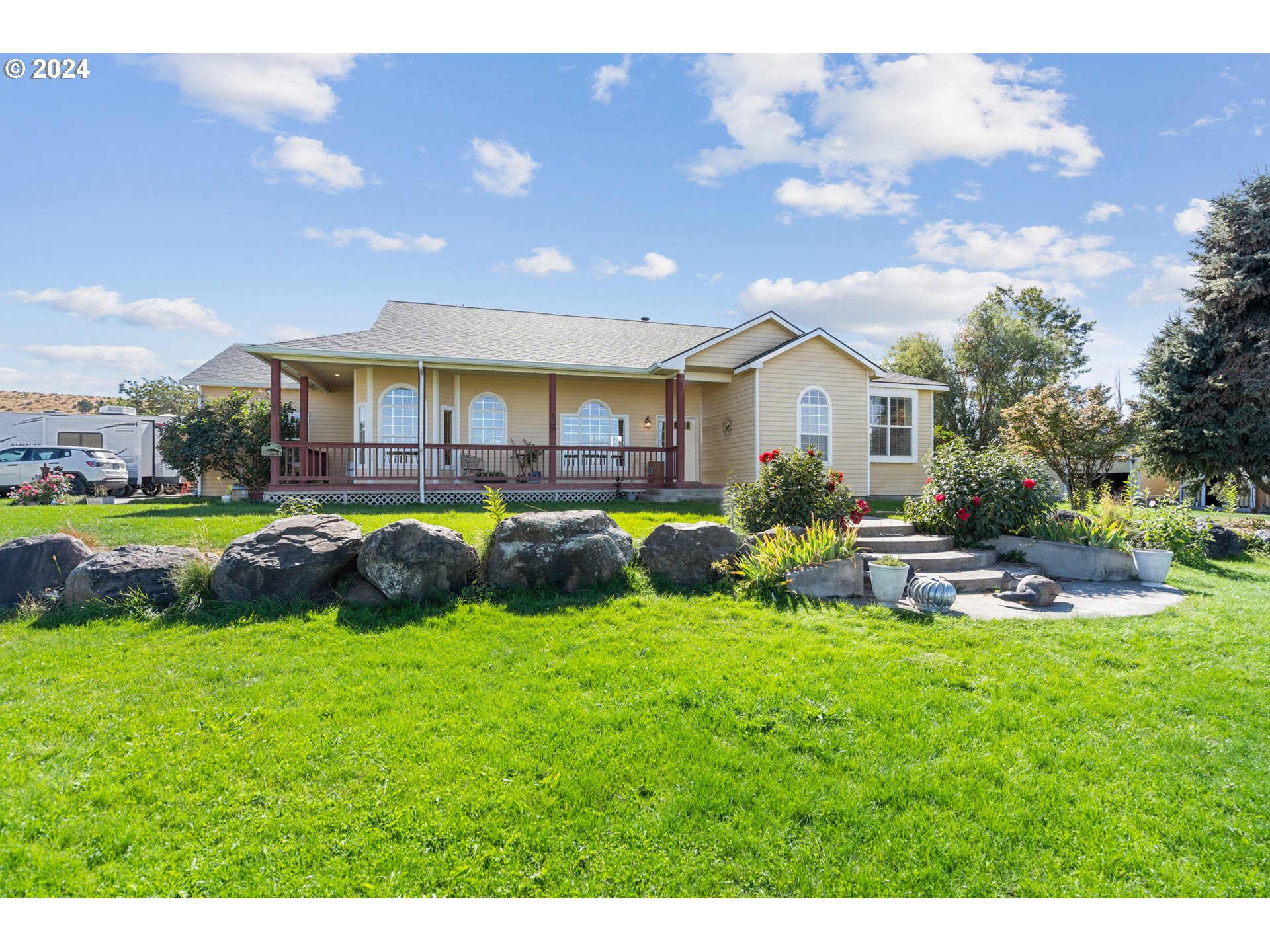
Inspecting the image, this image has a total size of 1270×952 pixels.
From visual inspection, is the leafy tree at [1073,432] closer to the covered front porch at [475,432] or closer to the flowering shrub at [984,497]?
the flowering shrub at [984,497]

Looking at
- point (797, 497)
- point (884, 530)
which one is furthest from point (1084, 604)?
point (797, 497)

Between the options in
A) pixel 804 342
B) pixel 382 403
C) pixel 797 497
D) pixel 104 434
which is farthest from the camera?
pixel 104 434

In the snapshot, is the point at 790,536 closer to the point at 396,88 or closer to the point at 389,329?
the point at 396,88

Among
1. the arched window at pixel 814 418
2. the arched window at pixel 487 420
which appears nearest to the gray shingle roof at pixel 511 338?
the arched window at pixel 487 420

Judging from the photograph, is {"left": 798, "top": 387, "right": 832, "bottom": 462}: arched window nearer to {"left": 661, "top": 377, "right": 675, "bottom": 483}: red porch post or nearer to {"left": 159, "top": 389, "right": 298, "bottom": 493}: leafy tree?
{"left": 661, "top": 377, "right": 675, "bottom": 483}: red porch post

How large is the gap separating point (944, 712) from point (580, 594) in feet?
11.7

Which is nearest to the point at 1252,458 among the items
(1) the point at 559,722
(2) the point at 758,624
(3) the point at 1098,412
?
(3) the point at 1098,412

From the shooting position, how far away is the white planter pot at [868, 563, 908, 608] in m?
6.12

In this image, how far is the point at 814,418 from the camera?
50.3 ft

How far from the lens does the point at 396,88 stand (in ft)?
21.5

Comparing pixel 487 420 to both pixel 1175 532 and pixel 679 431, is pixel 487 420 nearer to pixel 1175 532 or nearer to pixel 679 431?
pixel 679 431

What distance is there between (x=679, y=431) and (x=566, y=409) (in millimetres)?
3470

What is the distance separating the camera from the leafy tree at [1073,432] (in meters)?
15.4

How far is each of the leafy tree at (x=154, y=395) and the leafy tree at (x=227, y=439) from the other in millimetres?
33244
